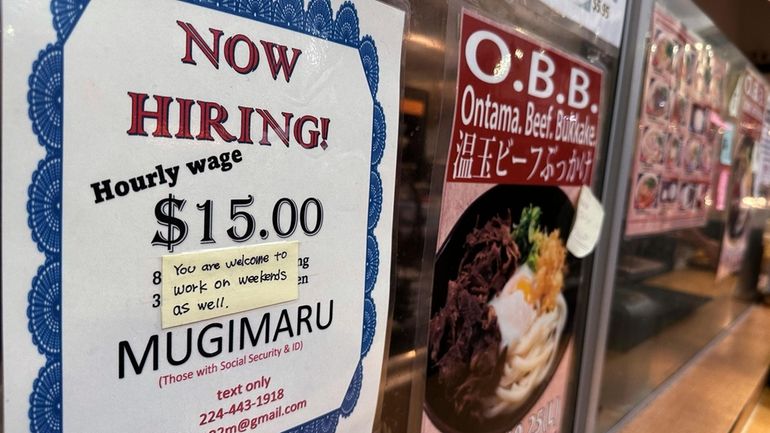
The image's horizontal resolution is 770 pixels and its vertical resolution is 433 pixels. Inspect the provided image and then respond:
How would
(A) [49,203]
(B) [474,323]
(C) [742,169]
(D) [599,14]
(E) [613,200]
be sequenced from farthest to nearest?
(C) [742,169] < (E) [613,200] < (D) [599,14] < (B) [474,323] < (A) [49,203]

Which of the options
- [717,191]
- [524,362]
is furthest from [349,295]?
[717,191]

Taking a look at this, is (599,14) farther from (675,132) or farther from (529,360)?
(529,360)

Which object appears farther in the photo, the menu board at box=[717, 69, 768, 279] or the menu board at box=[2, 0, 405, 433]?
the menu board at box=[717, 69, 768, 279]

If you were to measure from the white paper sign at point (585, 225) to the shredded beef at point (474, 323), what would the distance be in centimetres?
20

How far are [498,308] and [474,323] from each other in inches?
2.6

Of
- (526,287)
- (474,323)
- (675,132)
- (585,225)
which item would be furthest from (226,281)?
(675,132)

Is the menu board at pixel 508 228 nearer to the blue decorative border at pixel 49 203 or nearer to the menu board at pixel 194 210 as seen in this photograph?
the menu board at pixel 194 210

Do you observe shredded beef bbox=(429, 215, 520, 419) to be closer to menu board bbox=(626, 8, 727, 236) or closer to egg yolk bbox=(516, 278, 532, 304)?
egg yolk bbox=(516, 278, 532, 304)

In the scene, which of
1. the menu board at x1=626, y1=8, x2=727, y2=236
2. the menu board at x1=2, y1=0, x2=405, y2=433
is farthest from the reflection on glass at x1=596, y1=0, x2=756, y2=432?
the menu board at x1=2, y1=0, x2=405, y2=433

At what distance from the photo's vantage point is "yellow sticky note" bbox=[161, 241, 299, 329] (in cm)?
43

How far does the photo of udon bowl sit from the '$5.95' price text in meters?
0.25

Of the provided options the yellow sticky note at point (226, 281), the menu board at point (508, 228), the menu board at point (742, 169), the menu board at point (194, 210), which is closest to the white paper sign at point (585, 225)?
the menu board at point (508, 228)

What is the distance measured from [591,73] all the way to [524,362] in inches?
22.1

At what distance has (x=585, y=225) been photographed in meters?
1.01
